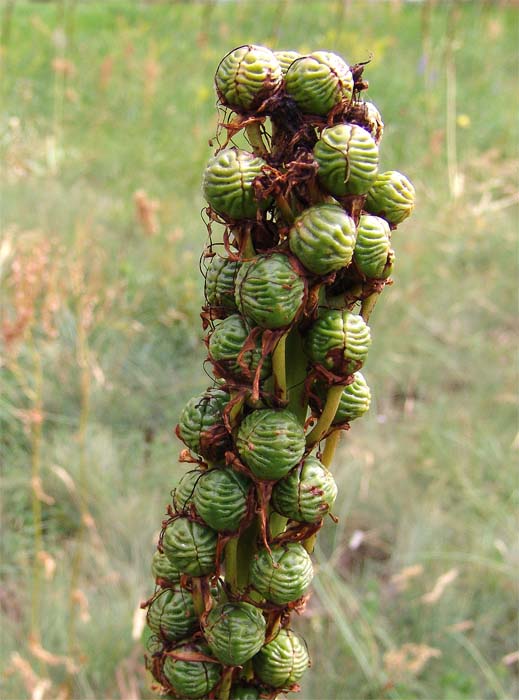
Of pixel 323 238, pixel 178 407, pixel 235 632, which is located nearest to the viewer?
pixel 323 238

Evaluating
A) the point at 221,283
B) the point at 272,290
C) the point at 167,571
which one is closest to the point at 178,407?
the point at 167,571

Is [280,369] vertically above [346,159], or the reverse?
[346,159]

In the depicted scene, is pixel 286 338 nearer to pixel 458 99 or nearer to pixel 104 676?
pixel 104 676

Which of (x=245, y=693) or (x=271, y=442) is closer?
(x=271, y=442)

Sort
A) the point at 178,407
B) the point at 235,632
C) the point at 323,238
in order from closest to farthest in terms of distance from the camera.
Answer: the point at 323,238 → the point at 235,632 → the point at 178,407

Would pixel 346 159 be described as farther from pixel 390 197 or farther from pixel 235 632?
pixel 235 632

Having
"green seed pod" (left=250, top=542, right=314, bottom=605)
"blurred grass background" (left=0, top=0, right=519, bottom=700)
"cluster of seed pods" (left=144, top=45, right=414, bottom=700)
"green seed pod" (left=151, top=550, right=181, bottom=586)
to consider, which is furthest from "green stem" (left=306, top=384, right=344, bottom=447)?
"blurred grass background" (left=0, top=0, right=519, bottom=700)

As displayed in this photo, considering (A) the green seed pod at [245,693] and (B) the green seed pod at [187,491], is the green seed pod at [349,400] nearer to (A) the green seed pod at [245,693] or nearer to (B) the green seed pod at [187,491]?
(B) the green seed pod at [187,491]
